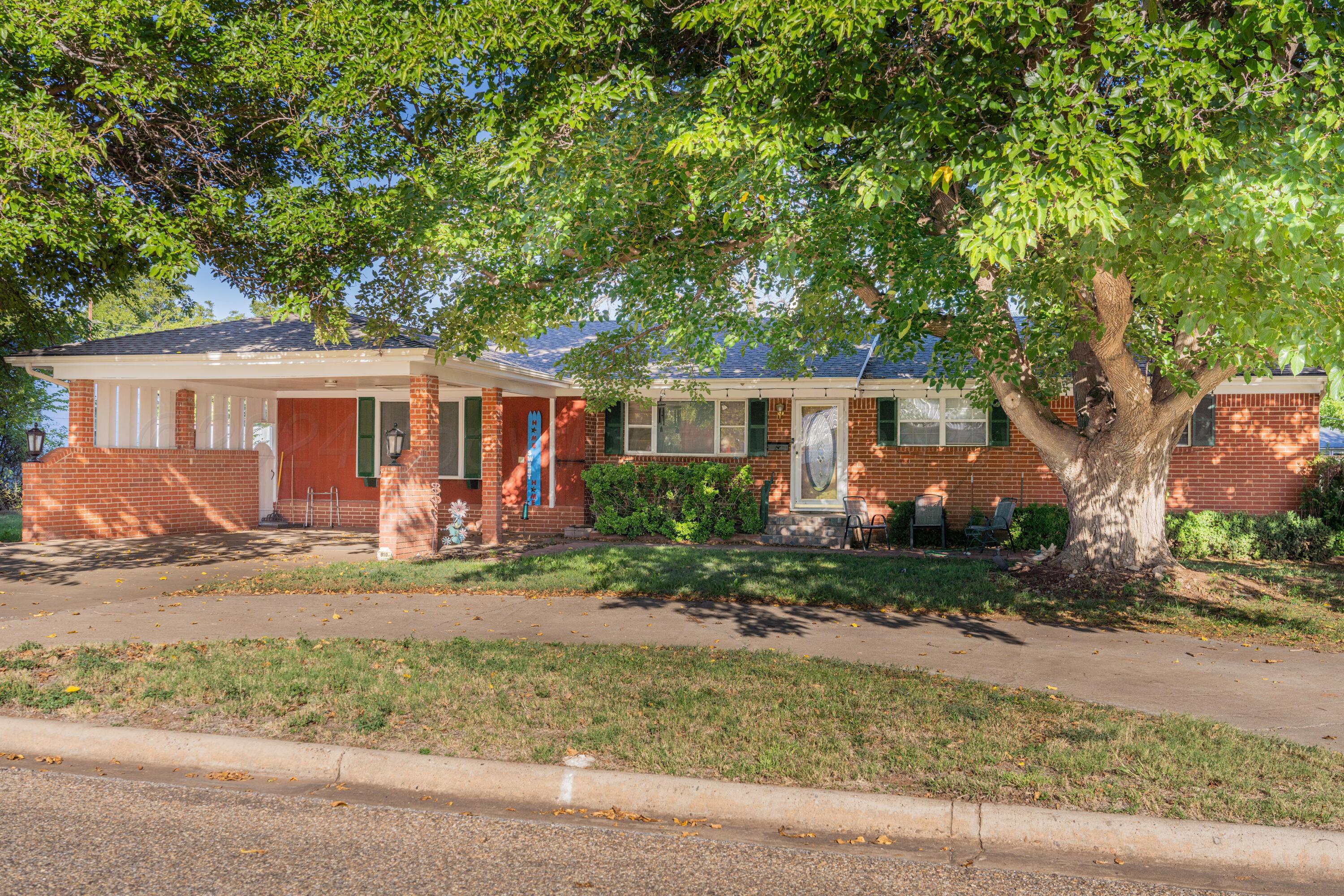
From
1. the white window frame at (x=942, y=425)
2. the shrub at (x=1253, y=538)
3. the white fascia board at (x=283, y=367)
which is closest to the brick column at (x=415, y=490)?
the white fascia board at (x=283, y=367)

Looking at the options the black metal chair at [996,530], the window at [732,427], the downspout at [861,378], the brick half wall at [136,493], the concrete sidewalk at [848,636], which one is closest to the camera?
the concrete sidewalk at [848,636]

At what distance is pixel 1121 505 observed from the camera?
10.4 metres

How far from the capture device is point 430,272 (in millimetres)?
12438

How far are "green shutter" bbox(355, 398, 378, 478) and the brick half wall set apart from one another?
226 centimetres

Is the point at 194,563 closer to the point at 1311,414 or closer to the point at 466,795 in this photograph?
the point at 466,795

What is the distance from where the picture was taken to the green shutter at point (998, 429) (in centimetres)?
1549

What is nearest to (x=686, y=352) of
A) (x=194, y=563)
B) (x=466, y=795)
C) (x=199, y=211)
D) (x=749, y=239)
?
(x=749, y=239)

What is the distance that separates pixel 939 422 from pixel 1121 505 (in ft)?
18.1

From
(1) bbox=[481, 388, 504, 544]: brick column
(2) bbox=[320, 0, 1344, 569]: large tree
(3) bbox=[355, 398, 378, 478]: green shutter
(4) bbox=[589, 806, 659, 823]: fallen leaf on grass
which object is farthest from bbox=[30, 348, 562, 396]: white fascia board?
(4) bbox=[589, 806, 659, 823]: fallen leaf on grass

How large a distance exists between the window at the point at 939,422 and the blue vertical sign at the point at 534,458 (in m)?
6.28

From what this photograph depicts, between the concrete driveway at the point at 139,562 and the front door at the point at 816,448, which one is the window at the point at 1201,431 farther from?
the concrete driveway at the point at 139,562

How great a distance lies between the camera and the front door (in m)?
16.4

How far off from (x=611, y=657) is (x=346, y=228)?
18.9ft

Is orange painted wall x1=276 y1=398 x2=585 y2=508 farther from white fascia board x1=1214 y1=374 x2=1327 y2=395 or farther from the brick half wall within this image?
white fascia board x1=1214 y1=374 x2=1327 y2=395
